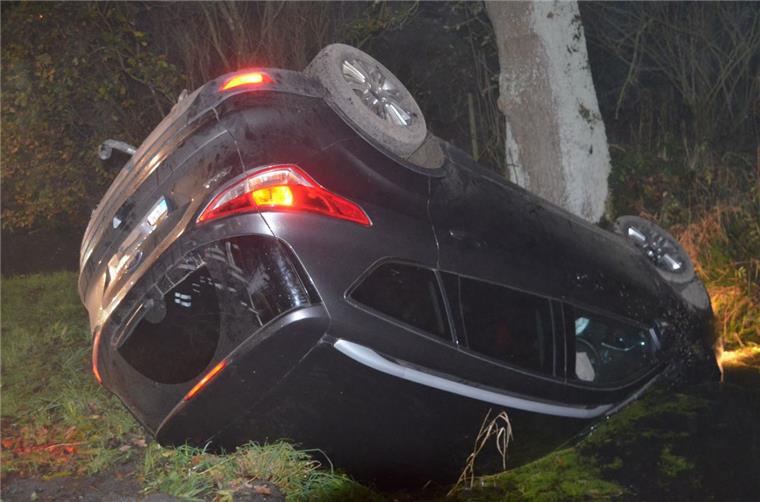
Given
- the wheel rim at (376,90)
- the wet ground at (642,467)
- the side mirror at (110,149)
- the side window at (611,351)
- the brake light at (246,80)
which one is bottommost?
the wet ground at (642,467)

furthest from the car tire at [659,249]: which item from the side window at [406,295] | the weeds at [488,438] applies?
the side window at [406,295]

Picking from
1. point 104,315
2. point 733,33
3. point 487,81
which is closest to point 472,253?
point 104,315

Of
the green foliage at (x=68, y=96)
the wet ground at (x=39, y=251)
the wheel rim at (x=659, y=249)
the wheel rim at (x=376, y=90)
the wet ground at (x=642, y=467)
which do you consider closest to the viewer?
the wet ground at (x=642, y=467)

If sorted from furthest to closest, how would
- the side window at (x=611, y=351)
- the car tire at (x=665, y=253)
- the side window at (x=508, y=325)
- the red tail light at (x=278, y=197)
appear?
the car tire at (x=665, y=253) → the side window at (x=611, y=351) → the side window at (x=508, y=325) → the red tail light at (x=278, y=197)

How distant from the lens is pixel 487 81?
43.3 feet

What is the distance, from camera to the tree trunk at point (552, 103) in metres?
6.87

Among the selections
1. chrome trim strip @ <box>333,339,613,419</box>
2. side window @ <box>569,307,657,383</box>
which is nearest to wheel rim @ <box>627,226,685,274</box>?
side window @ <box>569,307,657,383</box>

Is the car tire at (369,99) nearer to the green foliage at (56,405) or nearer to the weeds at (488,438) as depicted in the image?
the weeds at (488,438)

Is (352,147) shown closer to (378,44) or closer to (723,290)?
(723,290)

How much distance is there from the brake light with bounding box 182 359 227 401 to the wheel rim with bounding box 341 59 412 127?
1.59 meters

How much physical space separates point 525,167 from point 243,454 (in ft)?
13.7

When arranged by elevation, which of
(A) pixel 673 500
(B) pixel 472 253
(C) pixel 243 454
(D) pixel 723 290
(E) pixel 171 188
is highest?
(E) pixel 171 188

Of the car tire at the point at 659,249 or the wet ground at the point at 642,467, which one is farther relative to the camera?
the car tire at the point at 659,249

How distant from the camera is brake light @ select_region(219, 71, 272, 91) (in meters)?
3.77
